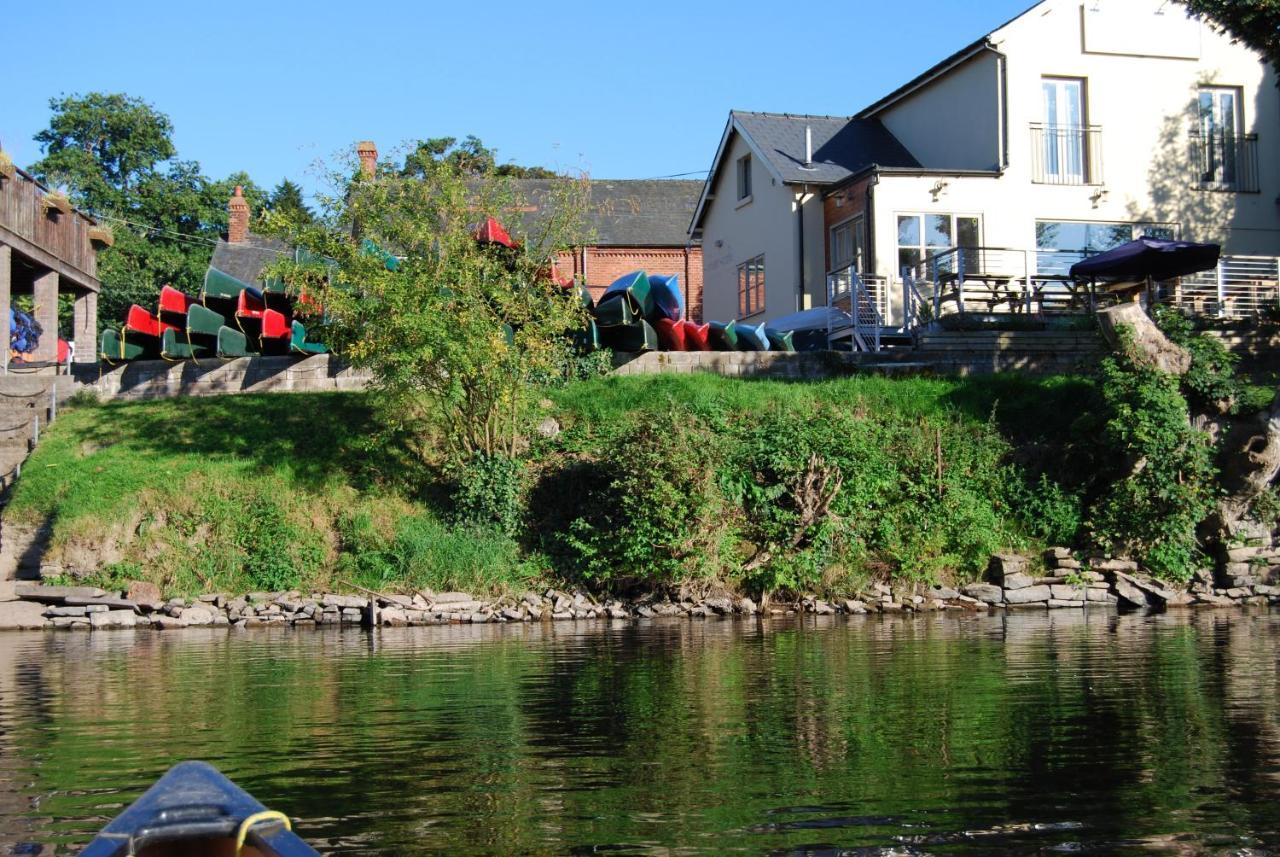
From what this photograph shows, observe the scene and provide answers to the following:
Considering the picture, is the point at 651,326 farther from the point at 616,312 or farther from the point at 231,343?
the point at 231,343

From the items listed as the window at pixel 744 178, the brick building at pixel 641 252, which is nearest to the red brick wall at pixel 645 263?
the brick building at pixel 641 252

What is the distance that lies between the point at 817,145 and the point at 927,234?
17.6ft

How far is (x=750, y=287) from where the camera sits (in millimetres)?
36625

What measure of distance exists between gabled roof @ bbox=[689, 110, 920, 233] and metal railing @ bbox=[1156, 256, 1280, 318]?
7.53 meters

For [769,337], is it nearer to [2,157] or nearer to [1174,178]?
[1174,178]

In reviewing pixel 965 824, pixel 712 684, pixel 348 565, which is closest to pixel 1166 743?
pixel 965 824

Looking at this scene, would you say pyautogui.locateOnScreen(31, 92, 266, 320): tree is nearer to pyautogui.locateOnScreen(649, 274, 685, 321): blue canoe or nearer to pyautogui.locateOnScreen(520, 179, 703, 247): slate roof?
pyautogui.locateOnScreen(520, 179, 703, 247): slate roof

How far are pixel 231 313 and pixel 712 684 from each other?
1887 cm

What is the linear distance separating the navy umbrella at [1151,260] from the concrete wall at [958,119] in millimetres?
4753

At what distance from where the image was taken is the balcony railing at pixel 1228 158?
32.2 metres

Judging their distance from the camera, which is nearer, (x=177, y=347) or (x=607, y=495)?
(x=607, y=495)

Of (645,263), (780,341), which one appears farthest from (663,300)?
(645,263)

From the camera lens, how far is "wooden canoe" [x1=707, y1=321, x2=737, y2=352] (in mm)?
27641

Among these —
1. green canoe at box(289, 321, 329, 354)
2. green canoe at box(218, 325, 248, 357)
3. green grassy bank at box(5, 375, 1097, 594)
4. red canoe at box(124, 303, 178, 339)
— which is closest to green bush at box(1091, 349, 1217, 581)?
green grassy bank at box(5, 375, 1097, 594)
